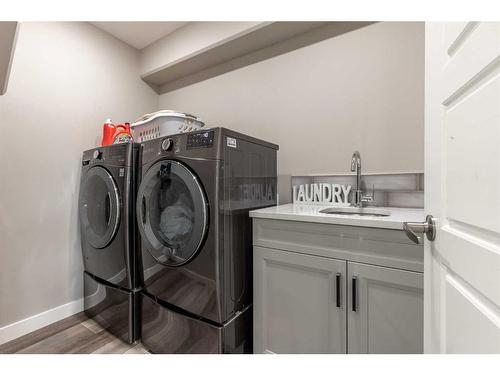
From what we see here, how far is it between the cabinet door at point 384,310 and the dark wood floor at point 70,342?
129 centimetres

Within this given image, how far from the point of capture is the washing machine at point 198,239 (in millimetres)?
1192

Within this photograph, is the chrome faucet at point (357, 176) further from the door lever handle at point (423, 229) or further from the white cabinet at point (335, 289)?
the door lever handle at point (423, 229)

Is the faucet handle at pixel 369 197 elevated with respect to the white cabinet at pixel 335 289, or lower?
elevated

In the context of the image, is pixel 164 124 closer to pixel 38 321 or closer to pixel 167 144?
pixel 167 144

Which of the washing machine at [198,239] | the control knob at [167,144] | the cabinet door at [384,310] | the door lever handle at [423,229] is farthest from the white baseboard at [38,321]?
the door lever handle at [423,229]

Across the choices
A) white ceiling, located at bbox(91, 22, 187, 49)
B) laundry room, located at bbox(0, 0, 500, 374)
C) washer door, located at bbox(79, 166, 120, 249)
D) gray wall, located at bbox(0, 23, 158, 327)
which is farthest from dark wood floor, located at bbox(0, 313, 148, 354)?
white ceiling, located at bbox(91, 22, 187, 49)

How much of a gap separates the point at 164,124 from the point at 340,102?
126cm

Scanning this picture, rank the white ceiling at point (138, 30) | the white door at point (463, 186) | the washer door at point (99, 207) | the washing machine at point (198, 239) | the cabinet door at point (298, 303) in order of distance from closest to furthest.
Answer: the white door at point (463, 186), the cabinet door at point (298, 303), the washing machine at point (198, 239), the washer door at point (99, 207), the white ceiling at point (138, 30)

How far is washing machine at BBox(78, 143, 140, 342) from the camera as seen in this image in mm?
1549

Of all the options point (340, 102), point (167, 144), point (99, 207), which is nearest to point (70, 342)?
point (99, 207)

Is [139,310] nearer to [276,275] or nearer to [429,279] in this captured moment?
[276,275]

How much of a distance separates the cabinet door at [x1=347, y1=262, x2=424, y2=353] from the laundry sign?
0.70 m
